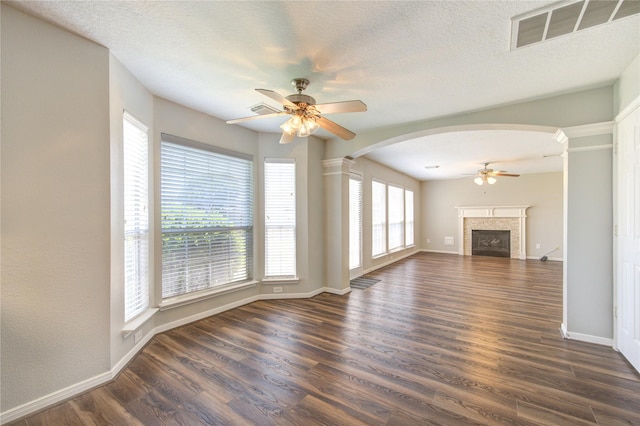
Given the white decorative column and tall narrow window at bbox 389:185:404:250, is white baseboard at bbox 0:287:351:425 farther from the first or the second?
tall narrow window at bbox 389:185:404:250

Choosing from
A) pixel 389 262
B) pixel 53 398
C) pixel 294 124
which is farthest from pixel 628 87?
pixel 389 262

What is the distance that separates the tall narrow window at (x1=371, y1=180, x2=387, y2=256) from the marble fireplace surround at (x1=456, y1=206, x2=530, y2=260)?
11.8 ft

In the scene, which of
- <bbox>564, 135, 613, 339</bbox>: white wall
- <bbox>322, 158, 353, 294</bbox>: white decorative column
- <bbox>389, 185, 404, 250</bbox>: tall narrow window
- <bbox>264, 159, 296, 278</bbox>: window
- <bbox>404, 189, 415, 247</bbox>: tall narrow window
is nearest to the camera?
<bbox>564, 135, 613, 339</bbox>: white wall

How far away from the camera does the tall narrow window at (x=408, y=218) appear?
8.48 metres

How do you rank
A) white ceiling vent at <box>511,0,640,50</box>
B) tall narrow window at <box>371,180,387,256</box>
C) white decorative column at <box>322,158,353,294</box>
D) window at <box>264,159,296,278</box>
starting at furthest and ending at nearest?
tall narrow window at <box>371,180,387,256</box> < white decorative column at <box>322,158,353,294</box> < window at <box>264,159,296,278</box> < white ceiling vent at <box>511,0,640,50</box>

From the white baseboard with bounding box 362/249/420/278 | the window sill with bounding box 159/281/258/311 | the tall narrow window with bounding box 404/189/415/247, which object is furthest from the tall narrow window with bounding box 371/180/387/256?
the window sill with bounding box 159/281/258/311

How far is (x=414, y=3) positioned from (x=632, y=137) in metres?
2.34

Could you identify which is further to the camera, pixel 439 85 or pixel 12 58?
pixel 439 85

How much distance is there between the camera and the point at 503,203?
8.39 metres

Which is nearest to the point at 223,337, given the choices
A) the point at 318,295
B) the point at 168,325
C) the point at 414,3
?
the point at 168,325

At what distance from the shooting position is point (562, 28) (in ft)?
5.98

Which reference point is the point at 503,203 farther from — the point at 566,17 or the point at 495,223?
the point at 566,17

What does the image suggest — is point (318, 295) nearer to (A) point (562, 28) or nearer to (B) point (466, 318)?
(B) point (466, 318)

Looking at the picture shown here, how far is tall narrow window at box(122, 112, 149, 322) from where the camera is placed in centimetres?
248
